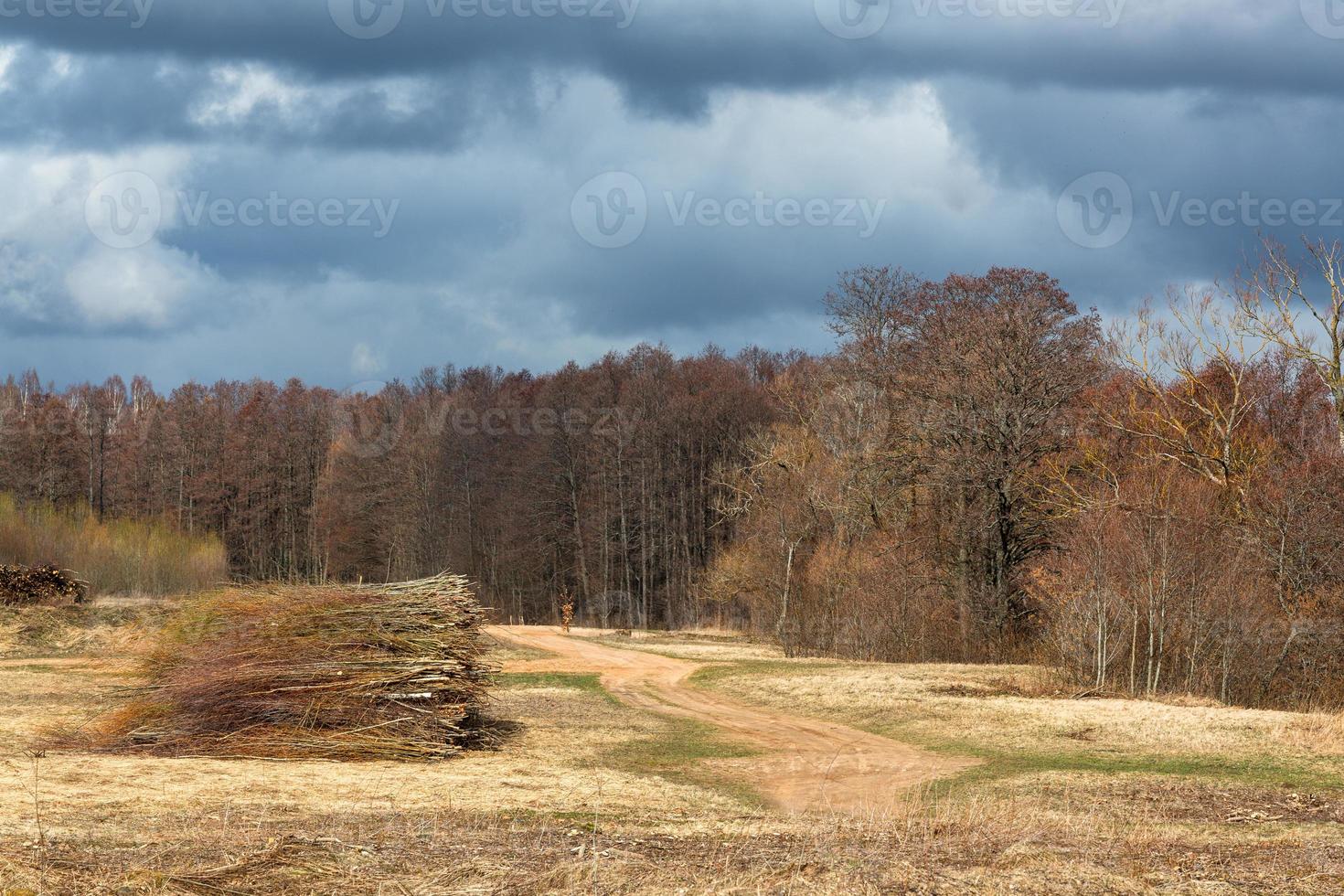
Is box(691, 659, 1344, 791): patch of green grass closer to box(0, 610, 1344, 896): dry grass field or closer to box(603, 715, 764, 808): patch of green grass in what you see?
box(0, 610, 1344, 896): dry grass field

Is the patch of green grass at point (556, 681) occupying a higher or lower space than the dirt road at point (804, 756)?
lower

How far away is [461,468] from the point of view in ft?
262

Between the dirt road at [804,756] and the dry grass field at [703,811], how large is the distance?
30cm

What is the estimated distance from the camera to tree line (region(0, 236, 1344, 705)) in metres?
29.0

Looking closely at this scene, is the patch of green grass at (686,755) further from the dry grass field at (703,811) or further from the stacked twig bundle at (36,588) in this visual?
the stacked twig bundle at (36,588)

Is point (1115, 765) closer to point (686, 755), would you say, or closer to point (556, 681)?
point (686, 755)

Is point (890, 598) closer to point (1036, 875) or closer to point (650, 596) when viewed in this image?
point (1036, 875)

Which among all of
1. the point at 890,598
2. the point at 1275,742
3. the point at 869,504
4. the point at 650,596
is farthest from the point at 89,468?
the point at 1275,742

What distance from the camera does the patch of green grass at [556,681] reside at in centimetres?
2805

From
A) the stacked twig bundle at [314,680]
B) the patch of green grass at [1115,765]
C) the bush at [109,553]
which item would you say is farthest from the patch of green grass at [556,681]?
the bush at [109,553]

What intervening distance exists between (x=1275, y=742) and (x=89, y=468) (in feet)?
280

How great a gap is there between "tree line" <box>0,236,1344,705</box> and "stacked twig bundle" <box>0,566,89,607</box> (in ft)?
27.7

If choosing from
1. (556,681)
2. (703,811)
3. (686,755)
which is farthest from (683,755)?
(556,681)

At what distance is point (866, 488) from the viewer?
45.3 metres
